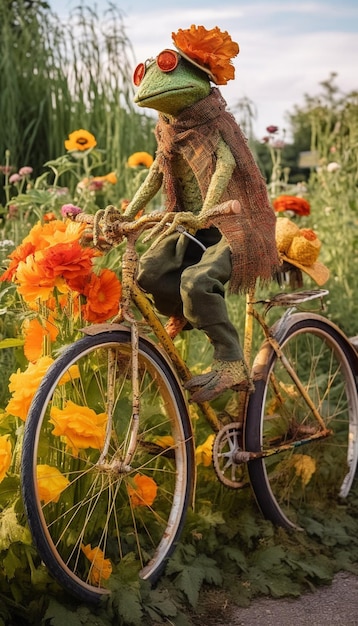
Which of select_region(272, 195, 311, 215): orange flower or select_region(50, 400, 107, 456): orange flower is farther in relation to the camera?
select_region(272, 195, 311, 215): orange flower

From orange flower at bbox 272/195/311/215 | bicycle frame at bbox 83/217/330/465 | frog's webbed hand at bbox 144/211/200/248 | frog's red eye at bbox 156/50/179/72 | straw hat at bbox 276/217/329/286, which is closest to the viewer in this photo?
frog's webbed hand at bbox 144/211/200/248

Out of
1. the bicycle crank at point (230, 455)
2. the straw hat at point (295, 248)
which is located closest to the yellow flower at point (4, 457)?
the bicycle crank at point (230, 455)

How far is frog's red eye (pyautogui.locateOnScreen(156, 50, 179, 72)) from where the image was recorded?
3.00m

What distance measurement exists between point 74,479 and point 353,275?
3519 mm

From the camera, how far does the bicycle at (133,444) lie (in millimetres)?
2777

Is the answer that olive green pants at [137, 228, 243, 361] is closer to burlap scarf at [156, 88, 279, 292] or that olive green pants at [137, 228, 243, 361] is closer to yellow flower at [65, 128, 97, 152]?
burlap scarf at [156, 88, 279, 292]

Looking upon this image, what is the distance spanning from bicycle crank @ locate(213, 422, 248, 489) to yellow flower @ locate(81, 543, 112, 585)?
2.09ft

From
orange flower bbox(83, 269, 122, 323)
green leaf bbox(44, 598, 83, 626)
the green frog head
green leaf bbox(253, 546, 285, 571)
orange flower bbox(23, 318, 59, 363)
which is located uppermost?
the green frog head

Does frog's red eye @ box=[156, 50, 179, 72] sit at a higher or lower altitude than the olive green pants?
higher

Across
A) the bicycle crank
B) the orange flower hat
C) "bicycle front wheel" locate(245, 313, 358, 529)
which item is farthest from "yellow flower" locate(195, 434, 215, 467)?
the orange flower hat

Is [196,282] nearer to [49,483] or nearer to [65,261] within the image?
[65,261]

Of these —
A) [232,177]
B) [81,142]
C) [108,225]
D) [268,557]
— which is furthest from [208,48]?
[81,142]

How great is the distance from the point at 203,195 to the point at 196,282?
31cm

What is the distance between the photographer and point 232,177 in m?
3.24
